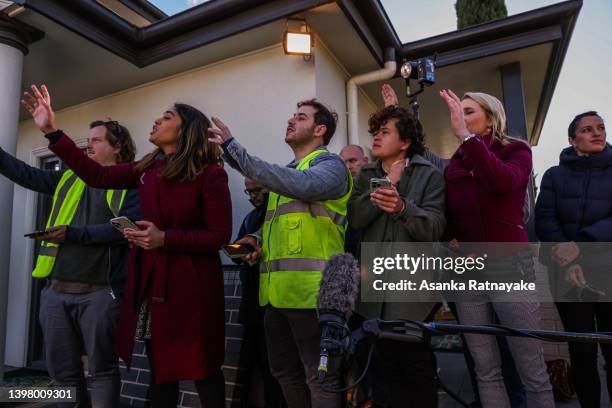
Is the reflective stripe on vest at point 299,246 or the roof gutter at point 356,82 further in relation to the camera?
the roof gutter at point 356,82

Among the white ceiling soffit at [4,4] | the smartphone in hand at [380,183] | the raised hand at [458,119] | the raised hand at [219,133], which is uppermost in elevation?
the white ceiling soffit at [4,4]

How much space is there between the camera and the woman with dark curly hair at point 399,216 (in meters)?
1.78

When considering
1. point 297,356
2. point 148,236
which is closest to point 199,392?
point 297,356

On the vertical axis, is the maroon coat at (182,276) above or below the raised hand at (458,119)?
below

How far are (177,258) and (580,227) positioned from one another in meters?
2.27

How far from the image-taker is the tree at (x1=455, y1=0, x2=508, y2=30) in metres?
10.8

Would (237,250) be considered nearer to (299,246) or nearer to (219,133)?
(299,246)

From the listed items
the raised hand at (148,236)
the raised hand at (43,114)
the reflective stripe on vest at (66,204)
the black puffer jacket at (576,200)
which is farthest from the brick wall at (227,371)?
the black puffer jacket at (576,200)

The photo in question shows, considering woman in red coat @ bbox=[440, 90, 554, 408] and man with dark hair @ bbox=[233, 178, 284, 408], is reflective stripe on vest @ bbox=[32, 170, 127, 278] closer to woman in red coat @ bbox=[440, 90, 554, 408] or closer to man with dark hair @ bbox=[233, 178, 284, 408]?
man with dark hair @ bbox=[233, 178, 284, 408]

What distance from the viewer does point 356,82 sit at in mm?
4750

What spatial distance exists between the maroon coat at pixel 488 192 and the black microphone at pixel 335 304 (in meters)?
0.94

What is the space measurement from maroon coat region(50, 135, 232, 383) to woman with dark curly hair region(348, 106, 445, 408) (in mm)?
723

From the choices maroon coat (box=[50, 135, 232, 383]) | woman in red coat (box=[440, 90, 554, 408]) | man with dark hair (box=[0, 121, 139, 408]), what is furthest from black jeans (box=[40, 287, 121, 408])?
woman in red coat (box=[440, 90, 554, 408])

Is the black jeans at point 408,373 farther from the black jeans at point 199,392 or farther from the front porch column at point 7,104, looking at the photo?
the front porch column at point 7,104
